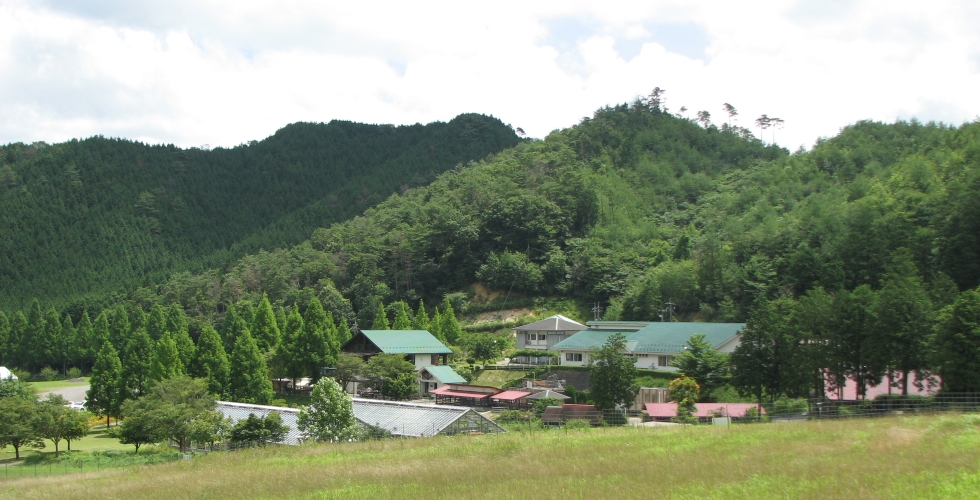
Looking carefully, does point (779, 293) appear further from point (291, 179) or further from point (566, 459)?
point (291, 179)

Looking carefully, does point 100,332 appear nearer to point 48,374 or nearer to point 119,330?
point 119,330

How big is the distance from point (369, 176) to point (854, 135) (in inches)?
3329

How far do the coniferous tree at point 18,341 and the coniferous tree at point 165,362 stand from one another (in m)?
38.5

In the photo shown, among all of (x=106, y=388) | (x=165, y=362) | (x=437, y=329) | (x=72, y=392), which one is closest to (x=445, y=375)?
(x=437, y=329)

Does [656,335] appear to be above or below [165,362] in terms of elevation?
above

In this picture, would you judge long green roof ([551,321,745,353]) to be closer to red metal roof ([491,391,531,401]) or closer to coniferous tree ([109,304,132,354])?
red metal roof ([491,391,531,401])

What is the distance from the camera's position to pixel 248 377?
42094 millimetres

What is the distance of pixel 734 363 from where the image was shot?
3338 centimetres

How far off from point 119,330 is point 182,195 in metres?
77.9

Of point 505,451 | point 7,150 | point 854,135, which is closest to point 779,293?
point 505,451

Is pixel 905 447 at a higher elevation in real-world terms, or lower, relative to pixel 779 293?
lower

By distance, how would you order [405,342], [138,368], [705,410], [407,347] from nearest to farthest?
[705,410], [138,368], [407,347], [405,342]

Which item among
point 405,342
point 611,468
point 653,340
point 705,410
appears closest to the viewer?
point 611,468

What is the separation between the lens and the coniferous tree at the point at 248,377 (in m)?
42.0
